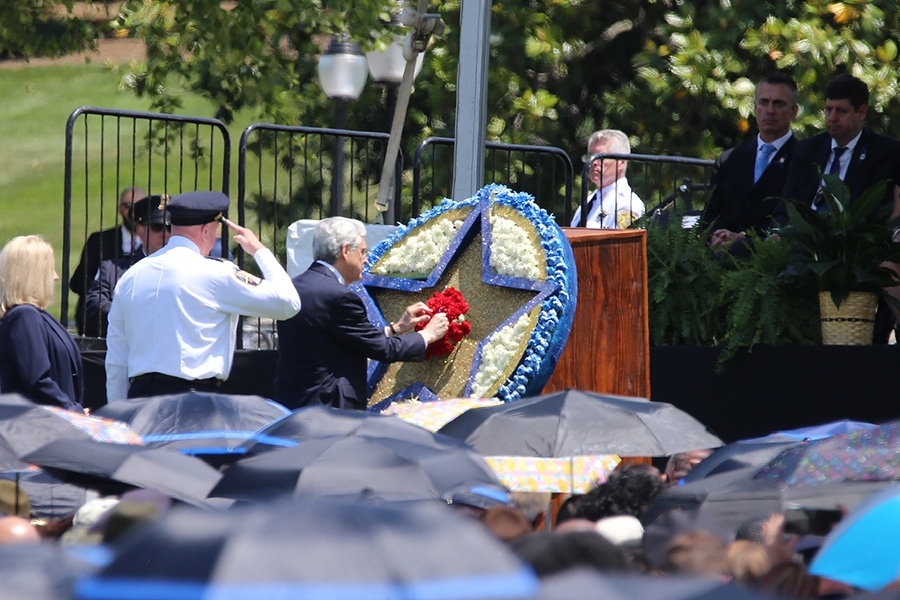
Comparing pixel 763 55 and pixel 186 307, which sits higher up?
pixel 763 55

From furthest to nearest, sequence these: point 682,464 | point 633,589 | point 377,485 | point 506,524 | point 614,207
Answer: point 614,207
point 682,464
point 377,485
point 506,524
point 633,589

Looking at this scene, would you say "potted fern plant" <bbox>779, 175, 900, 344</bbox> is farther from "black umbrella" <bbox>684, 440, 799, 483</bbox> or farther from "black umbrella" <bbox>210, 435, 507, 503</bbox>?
"black umbrella" <bbox>210, 435, 507, 503</bbox>

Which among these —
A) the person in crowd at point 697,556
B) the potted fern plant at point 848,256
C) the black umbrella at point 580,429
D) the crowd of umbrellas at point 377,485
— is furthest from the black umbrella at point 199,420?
the potted fern plant at point 848,256

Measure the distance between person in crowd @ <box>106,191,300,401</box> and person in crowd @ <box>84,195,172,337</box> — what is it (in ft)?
5.20

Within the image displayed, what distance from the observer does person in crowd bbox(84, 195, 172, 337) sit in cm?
816

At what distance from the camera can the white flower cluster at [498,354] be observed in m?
6.36

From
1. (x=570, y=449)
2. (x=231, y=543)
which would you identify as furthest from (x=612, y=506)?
(x=231, y=543)

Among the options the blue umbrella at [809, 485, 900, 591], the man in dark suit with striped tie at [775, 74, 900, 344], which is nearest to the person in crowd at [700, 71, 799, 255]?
the man in dark suit with striped tie at [775, 74, 900, 344]

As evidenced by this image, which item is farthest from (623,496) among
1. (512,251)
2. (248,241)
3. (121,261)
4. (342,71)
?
(342,71)

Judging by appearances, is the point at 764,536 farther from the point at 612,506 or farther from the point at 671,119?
the point at 671,119

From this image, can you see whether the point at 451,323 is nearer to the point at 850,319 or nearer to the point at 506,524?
the point at 850,319

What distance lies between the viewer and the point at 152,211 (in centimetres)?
823

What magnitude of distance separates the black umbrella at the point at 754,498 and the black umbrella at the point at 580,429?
95cm

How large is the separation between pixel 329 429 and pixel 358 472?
27.9 inches
